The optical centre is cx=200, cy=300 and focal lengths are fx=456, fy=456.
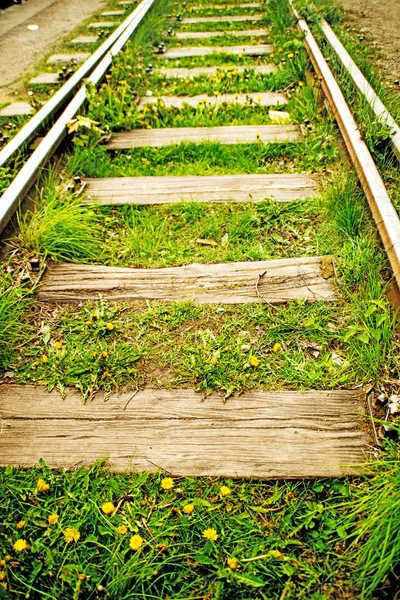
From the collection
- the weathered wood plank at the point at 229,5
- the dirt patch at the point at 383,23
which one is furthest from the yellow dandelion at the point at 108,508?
the weathered wood plank at the point at 229,5

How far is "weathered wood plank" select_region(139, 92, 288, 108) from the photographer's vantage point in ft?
14.6

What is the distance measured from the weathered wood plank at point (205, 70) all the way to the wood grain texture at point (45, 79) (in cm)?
114

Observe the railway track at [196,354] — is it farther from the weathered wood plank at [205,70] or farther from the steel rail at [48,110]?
the weathered wood plank at [205,70]

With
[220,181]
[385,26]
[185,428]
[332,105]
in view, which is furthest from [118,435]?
[385,26]

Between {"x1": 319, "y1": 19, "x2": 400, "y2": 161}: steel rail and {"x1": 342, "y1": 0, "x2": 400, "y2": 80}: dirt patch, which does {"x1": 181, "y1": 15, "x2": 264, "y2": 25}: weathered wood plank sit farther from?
{"x1": 319, "y1": 19, "x2": 400, "y2": 161}: steel rail

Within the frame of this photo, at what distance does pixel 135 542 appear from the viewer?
1640 mm

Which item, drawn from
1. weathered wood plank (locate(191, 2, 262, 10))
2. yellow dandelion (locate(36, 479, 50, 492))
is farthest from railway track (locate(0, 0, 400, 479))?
weathered wood plank (locate(191, 2, 262, 10))

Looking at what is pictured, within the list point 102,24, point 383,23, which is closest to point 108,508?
point 102,24

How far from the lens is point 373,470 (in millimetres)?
1828

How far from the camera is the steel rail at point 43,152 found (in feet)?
9.16

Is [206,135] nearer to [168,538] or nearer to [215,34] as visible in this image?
[215,34]

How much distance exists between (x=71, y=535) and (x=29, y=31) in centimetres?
707

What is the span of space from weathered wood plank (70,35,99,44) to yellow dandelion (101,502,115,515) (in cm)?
597

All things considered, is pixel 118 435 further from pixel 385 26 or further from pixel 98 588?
pixel 385 26
